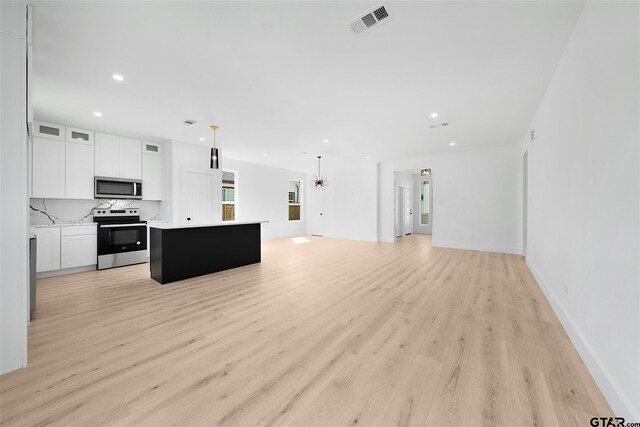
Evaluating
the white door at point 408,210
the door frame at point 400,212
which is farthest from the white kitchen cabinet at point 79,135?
the white door at point 408,210

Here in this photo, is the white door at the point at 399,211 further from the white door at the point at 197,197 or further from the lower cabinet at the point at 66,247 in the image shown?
the lower cabinet at the point at 66,247

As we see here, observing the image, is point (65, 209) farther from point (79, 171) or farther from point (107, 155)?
point (107, 155)

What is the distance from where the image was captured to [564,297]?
248 centimetres

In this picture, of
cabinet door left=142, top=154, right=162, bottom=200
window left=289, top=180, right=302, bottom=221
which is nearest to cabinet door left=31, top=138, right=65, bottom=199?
cabinet door left=142, top=154, right=162, bottom=200

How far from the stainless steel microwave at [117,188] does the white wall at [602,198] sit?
7052 millimetres

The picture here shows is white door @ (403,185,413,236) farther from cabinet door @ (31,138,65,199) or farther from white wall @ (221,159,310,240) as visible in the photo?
cabinet door @ (31,138,65,199)

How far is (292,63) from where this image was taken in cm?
274

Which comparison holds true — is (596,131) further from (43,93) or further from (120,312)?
(43,93)

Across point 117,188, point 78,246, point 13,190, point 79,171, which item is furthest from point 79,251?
point 13,190

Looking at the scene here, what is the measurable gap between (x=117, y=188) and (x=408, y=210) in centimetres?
966

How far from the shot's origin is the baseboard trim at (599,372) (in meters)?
1.34

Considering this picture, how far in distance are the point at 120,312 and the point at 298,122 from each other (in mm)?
3847

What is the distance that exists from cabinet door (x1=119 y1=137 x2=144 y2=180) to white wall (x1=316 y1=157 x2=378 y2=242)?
5.15 m

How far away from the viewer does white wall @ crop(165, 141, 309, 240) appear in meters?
5.75
